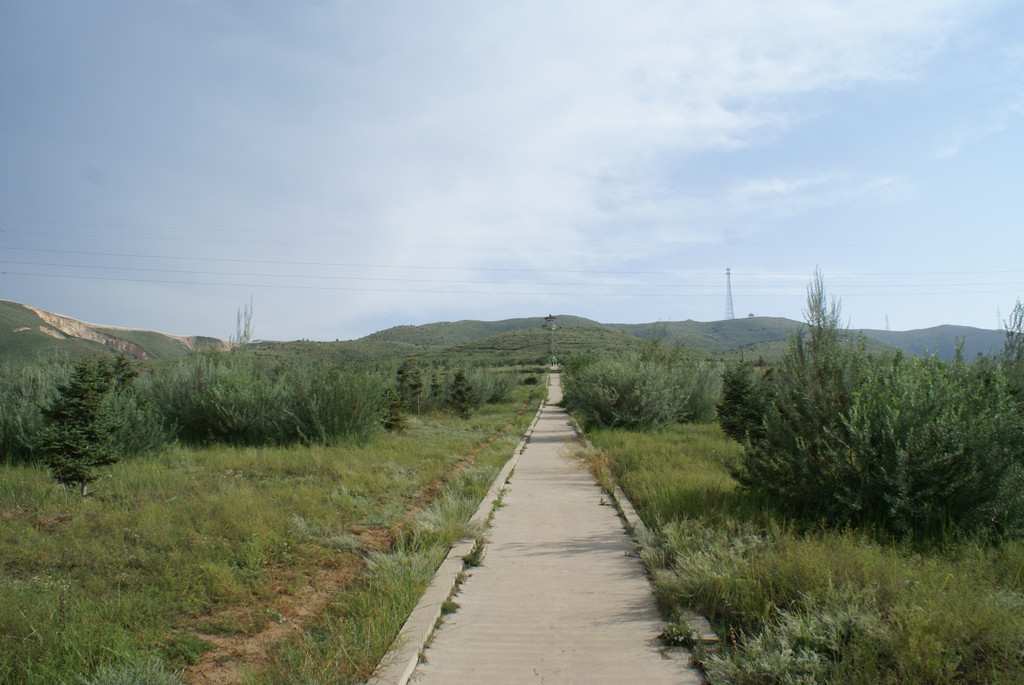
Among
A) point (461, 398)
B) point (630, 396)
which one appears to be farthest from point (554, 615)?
point (461, 398)

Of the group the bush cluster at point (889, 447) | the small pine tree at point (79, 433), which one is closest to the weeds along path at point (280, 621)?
the small pine tree at point (79, 433)

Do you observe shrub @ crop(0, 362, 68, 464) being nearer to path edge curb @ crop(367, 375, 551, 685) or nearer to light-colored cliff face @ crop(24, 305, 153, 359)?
path edge curb @ crop(367, 375, 551, 685)

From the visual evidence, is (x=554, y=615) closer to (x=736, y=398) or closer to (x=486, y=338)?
(x=736, y=398)

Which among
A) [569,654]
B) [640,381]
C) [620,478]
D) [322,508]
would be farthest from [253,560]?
[640,381]

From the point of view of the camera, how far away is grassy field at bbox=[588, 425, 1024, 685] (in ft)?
10.2

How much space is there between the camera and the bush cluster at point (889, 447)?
5184mm

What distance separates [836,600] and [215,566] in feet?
15.3

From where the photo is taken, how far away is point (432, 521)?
20.9ft

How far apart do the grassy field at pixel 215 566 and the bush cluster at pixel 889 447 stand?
3.68 meters

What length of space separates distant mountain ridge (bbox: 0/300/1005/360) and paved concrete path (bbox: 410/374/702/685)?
3750 millimetres

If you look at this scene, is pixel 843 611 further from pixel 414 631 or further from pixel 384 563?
pixel 384 563

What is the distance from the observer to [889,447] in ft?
17.7

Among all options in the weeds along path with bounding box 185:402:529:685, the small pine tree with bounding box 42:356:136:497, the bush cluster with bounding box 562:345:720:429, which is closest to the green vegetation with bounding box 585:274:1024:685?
the weeds along path with bounding box 185:402:529:685

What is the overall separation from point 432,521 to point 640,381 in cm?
1049
